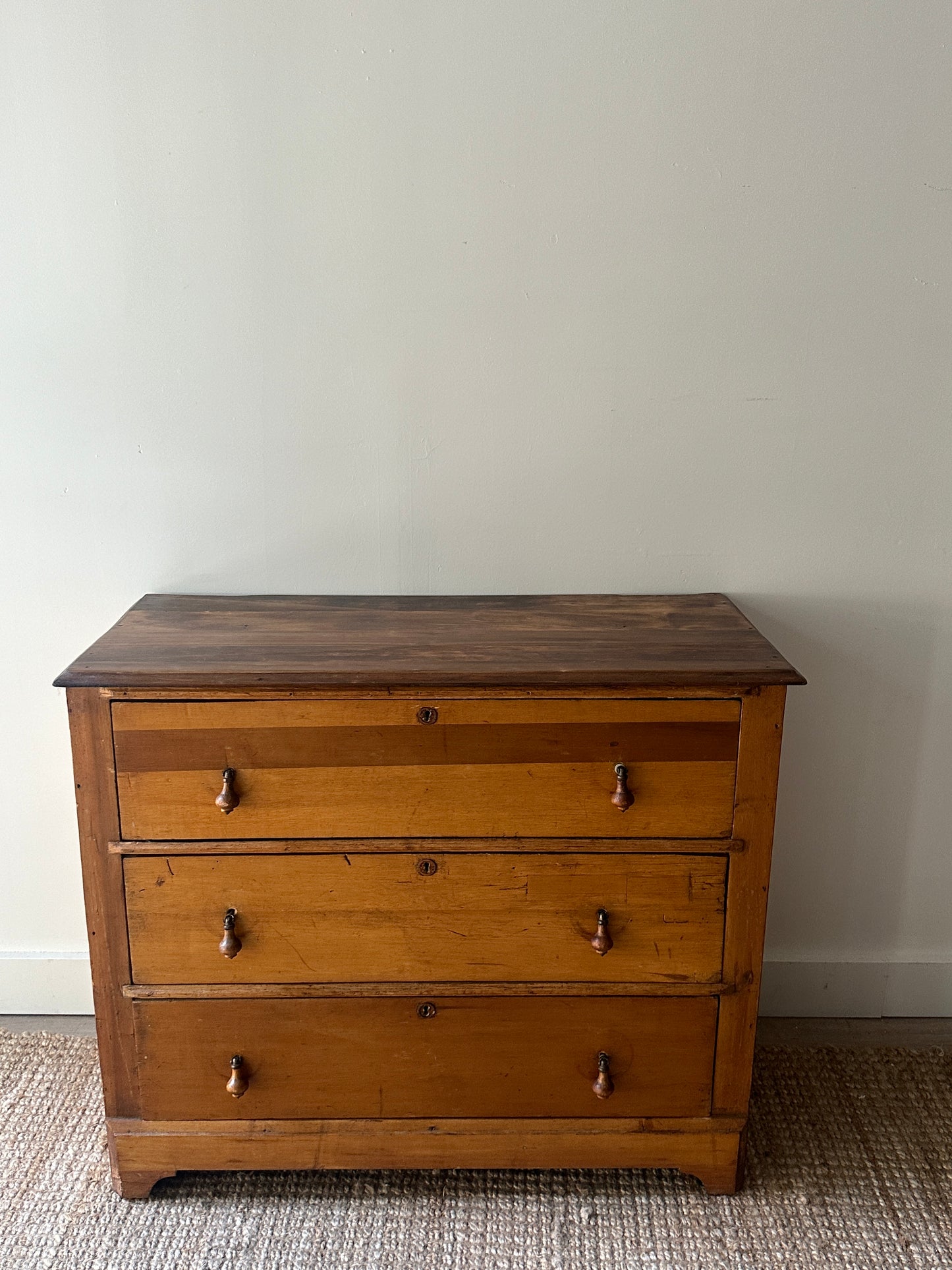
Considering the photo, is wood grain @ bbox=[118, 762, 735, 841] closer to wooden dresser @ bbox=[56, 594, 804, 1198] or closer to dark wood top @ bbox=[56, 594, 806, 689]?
wooden dresser @ bbox=[56, 594, 804, 1198]

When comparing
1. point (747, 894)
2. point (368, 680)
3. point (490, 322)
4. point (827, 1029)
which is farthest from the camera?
point (827, 1029)

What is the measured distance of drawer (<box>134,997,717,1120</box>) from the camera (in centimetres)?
159

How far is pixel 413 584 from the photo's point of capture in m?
1.89

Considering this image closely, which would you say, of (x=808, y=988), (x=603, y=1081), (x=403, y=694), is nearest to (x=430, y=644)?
(x=403, y=694)

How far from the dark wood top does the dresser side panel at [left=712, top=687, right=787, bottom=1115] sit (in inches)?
3.2

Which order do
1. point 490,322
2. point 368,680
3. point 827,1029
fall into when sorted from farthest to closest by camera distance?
point 827,1029 → point 490,322 → point 368,680

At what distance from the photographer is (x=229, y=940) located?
1.53 metres

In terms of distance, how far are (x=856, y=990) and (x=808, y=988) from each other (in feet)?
0.33

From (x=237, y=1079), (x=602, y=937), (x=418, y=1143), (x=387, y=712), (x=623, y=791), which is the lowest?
(x=418, y=1143)

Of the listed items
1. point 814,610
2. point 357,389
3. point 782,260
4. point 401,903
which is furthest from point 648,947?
point 782,260

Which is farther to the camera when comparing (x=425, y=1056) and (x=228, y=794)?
→ (x=425, y=1056)

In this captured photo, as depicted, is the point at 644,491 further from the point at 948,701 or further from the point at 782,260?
the point at 948,701

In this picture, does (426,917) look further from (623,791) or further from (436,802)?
(623,791)

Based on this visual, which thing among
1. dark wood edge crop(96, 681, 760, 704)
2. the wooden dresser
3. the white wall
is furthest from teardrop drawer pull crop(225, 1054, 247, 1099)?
the white wall
